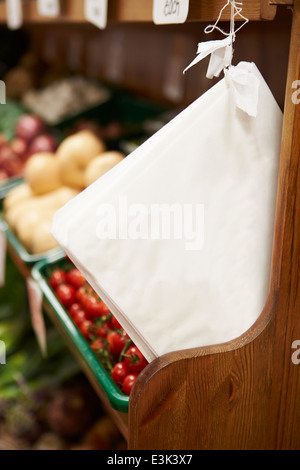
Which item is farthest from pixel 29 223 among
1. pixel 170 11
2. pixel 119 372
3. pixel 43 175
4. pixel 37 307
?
pixel 170 11

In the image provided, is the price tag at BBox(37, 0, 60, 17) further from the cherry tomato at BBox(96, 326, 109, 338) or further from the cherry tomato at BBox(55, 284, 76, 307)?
the cherry tomato at BBox(96, 326, 109, 338)

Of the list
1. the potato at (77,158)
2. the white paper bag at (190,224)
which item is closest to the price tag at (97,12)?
the white paper bag at (190,224)

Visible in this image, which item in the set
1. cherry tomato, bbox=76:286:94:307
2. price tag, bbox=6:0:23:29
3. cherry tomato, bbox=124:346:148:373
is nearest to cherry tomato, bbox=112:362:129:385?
cherry tomato, bbox=124:346:148:373

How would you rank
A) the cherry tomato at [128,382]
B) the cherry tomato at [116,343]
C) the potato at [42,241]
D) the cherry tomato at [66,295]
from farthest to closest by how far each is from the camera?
the potato at [42,241] → the cherry tomato at [66,295] → the cherry tomato at [116,343] → the cherry tomato at [128,382]

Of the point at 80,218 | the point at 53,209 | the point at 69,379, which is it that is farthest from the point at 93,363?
the point at 69,379

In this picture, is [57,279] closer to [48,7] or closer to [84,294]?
[84,294]

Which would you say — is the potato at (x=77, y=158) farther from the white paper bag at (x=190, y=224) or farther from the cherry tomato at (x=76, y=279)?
the white paper bag at (x=190, y=224)

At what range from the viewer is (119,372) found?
0.93 m

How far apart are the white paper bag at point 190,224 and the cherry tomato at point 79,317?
381 mm

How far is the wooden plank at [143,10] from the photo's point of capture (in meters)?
0.66

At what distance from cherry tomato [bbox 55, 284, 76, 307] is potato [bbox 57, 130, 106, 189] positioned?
593 millimetres

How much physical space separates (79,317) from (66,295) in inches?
4.4

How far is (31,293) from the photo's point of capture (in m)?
1.42

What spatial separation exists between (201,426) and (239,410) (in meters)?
0.07
